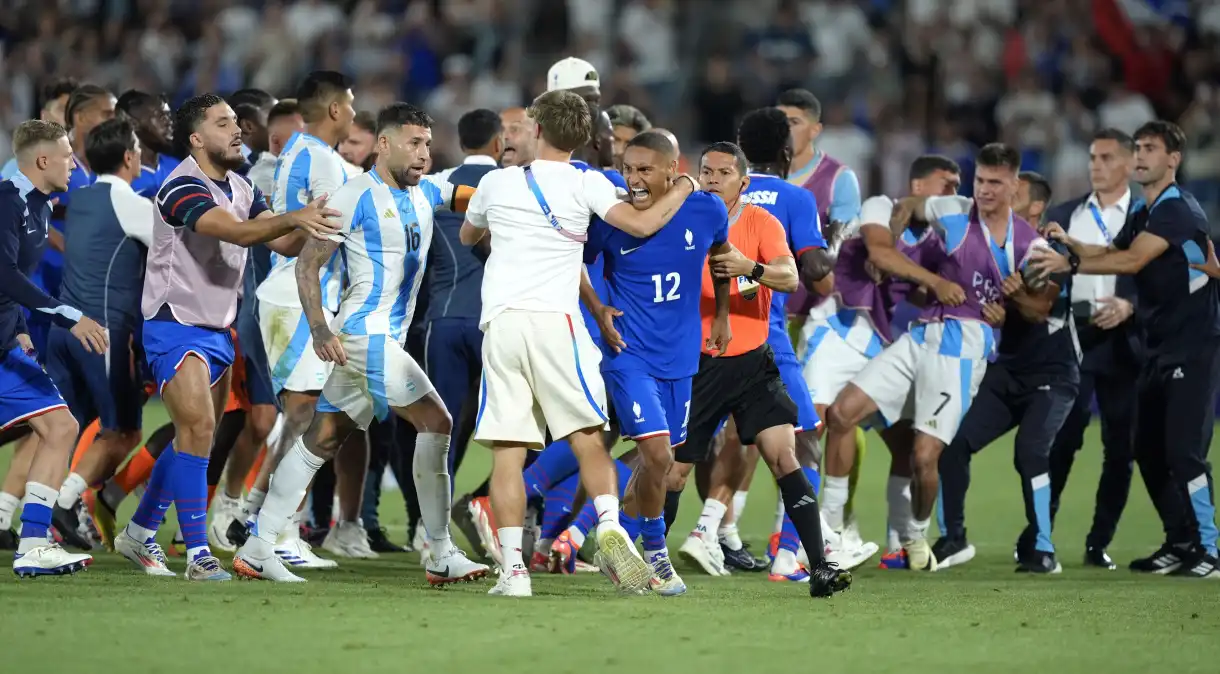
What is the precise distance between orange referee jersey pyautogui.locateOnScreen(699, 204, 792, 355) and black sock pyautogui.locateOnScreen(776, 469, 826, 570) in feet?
2.44

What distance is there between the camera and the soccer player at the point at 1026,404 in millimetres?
9773

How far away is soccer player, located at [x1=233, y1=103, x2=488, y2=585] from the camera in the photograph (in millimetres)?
7715

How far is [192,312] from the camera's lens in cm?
796

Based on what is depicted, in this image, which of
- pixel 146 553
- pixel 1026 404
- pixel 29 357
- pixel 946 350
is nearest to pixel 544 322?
pixel 146 553

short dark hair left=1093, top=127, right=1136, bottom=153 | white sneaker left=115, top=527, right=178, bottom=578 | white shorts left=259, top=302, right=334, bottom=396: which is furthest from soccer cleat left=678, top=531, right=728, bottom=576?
short dark hair left=1093, top=127, right=1136, bottom=153

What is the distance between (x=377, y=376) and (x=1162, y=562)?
504 centimetres

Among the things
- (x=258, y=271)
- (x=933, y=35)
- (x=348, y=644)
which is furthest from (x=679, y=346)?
(x=933, y=35)

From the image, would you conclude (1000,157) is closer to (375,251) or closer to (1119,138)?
(1119,138)

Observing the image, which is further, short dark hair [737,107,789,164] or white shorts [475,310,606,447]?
short dark hair [737,107,789,164]

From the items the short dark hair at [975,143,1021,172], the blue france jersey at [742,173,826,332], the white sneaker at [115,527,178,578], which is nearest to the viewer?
the white sneaker at [115,527,178,578]

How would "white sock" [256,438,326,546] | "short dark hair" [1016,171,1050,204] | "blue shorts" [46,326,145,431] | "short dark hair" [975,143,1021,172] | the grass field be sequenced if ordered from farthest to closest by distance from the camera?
"short dark hair" [1016,171,1050,204] < "short dark hair" [975,143,1021,172] < "blue shorts" [46,326,145,431] < "white sock" [256,438,326,546] < the grass field

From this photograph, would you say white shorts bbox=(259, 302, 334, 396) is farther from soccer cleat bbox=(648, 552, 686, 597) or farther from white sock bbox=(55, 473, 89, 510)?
soccer cleat bbox=(648, 552, 686, 597)

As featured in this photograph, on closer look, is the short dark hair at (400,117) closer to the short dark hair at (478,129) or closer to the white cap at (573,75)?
the short dark hair at (478,129)

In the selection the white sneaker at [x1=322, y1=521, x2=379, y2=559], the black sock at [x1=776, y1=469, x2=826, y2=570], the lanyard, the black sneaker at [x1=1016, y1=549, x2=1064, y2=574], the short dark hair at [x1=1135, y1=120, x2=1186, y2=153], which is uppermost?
the short dark hair at [x1=1135, y1=120, x2=1186, y2=153]
